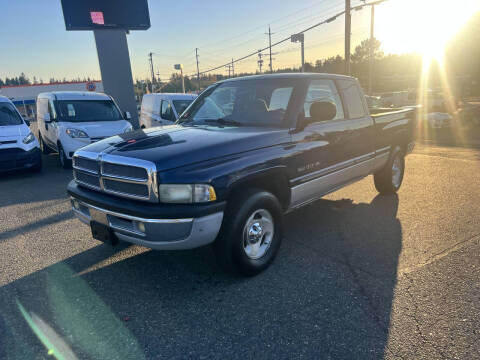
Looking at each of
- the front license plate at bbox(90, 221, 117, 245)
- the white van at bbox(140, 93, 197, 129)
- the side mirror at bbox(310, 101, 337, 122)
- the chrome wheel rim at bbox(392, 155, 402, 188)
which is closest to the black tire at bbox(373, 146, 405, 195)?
the chrome wheel rim at bbox(392, 155, 402, 188)

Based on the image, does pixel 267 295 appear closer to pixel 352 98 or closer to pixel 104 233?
pixel 104 233

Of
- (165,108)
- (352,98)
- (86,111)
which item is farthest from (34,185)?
(352,98)

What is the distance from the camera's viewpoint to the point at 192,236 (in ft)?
8.77

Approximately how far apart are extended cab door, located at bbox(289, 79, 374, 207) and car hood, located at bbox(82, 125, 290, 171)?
365 mm

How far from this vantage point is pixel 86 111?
361 inches

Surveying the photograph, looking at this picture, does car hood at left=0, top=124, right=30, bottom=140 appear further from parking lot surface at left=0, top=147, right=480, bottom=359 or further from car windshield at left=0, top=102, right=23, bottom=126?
parking lot surface at left=0, top=147, right=480, bottom=359

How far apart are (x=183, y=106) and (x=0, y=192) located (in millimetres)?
5210

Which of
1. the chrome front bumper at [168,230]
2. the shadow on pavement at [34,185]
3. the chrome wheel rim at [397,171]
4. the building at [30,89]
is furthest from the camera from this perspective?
the building at [30,89]

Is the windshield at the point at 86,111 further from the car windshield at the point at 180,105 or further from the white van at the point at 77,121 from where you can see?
the car windshield at the point at 180,105

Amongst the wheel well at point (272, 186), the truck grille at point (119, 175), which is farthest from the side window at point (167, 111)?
the wheel well at point (272, 186)

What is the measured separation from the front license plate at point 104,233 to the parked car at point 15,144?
19.0 feet

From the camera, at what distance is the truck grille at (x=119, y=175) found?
2664mm

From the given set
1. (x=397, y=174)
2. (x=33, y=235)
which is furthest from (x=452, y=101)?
(x=33, y=235)

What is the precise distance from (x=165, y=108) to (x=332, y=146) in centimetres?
751
